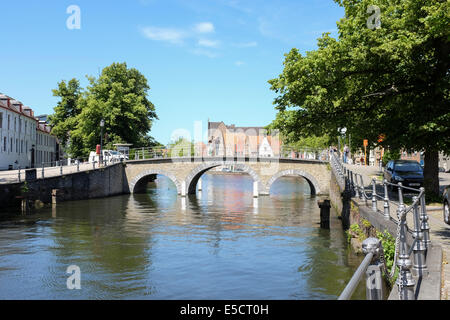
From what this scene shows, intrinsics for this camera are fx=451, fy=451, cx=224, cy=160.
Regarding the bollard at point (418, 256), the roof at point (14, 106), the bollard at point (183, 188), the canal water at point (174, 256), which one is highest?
the roof at point (14, 106)

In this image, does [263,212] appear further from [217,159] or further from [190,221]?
[217,159]

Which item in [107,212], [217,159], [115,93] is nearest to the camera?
[107,212]

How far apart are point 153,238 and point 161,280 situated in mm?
6904

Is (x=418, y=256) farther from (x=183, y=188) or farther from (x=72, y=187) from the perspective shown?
(x=183, y=188)

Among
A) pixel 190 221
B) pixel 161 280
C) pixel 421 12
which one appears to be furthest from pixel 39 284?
pixel 421 12

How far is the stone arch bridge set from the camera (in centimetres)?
4078

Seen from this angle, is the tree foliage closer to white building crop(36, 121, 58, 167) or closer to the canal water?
white building crop(36, 121, 58, 167)

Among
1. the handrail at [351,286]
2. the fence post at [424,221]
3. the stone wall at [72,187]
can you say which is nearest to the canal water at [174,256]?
the stone wall at [72,187]

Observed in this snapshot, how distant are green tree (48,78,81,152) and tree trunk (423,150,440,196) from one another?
140 feet

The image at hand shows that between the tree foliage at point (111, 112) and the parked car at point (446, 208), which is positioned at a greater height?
the tree foliage at point (111, 112)

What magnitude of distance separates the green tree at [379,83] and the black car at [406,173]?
3.45 meters

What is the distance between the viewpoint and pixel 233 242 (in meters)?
18.4

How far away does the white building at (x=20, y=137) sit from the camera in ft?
157

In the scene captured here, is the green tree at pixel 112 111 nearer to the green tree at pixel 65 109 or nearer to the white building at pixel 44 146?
the green tree at pixel 65 109
